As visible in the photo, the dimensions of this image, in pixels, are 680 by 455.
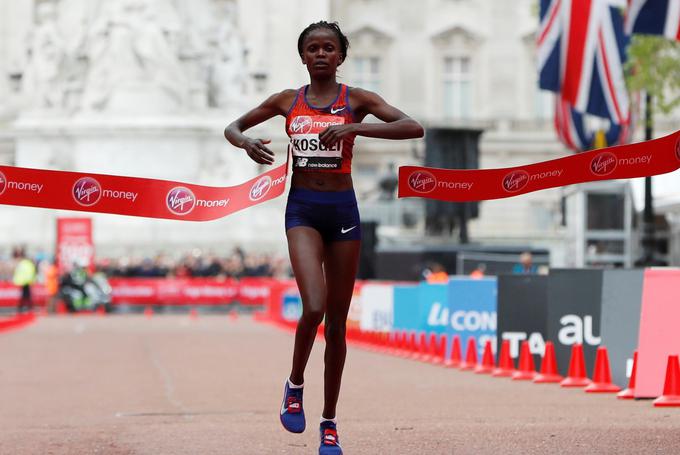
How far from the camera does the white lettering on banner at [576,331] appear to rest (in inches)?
646

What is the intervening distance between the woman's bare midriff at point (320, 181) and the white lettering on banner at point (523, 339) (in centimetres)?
926

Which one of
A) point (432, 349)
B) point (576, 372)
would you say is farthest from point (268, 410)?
point (432, 349)

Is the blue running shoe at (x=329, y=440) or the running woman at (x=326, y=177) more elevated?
the running woman at (x=326, y=177)

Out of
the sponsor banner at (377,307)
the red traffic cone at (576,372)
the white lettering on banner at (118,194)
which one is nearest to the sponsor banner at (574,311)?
the red traffic cone at (576,372)

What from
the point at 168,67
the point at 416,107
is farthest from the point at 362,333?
the point at 416,107

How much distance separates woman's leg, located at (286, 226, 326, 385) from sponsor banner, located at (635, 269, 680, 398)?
548cm

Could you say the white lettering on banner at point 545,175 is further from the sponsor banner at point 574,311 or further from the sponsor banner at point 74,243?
the sponsor banner at point 74,243

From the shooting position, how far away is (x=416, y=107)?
83.7 m

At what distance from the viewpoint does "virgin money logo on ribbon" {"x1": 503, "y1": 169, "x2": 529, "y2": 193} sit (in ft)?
33.5

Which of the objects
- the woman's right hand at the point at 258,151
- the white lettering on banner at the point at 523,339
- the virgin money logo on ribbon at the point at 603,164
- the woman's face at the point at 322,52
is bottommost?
the white lettering on banner at the point at 523,339

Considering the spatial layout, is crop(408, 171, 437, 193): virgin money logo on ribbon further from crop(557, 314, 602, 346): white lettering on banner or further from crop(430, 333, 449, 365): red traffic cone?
crop(430, 333, 449, 365): red traffic cone

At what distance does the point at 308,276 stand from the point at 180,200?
57.4 inches

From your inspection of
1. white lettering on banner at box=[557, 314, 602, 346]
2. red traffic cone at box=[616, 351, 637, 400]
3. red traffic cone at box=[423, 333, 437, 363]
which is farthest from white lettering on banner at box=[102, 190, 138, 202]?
red traffic cone at box=[423, 333, 437, 363]

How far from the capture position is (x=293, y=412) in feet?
29.7
